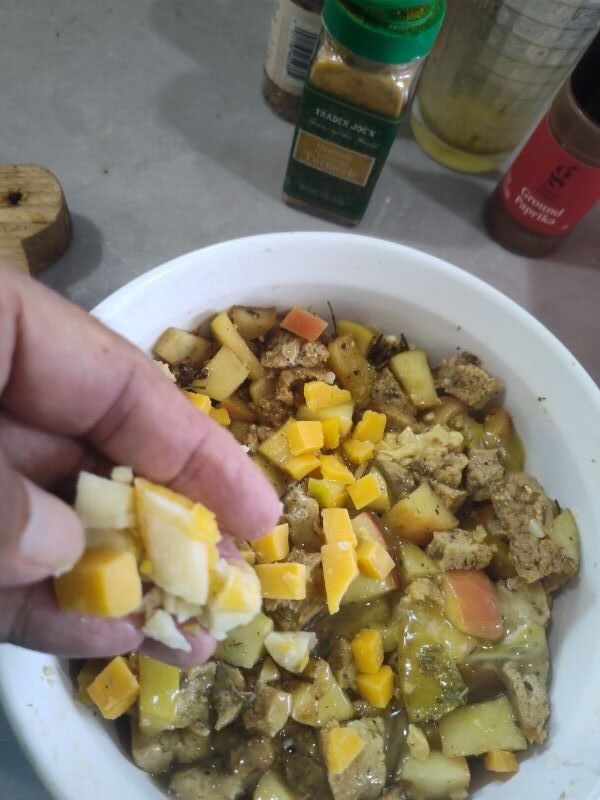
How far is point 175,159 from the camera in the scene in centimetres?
147

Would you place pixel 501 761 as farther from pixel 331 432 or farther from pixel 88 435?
pixel 88 435

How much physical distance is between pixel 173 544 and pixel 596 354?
42.8 inches

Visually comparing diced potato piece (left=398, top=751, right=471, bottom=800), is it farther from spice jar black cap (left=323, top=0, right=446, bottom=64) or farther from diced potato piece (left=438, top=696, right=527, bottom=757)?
spice jar black cap (left=323, top=0, right=446, bottom=64)

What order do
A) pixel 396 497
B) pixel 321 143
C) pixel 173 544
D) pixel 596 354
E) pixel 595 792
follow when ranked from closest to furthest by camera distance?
pixel 173 544 < pixel 595 792 < pixel 396 497 < pixel 321 143 < pixel 596 354

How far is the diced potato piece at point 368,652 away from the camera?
0.91 meters

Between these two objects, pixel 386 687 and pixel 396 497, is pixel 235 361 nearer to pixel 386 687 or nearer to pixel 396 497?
pixel 396 497

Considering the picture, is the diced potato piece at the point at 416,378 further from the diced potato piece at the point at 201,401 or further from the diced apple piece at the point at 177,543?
the diced apple piece at the point at 177,543

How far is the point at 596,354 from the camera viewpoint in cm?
139

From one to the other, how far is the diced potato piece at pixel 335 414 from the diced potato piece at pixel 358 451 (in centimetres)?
3

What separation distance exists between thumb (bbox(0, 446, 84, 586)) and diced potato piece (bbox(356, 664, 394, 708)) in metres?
0.51

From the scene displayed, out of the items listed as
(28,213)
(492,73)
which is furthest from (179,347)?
(492,73)

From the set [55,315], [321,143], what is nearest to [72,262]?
[321,143]

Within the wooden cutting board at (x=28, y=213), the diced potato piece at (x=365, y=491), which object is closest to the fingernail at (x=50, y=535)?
the diced potato piece at (x=365, y=491)

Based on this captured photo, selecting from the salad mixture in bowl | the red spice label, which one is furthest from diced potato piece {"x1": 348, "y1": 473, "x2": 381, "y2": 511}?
the red spice label
